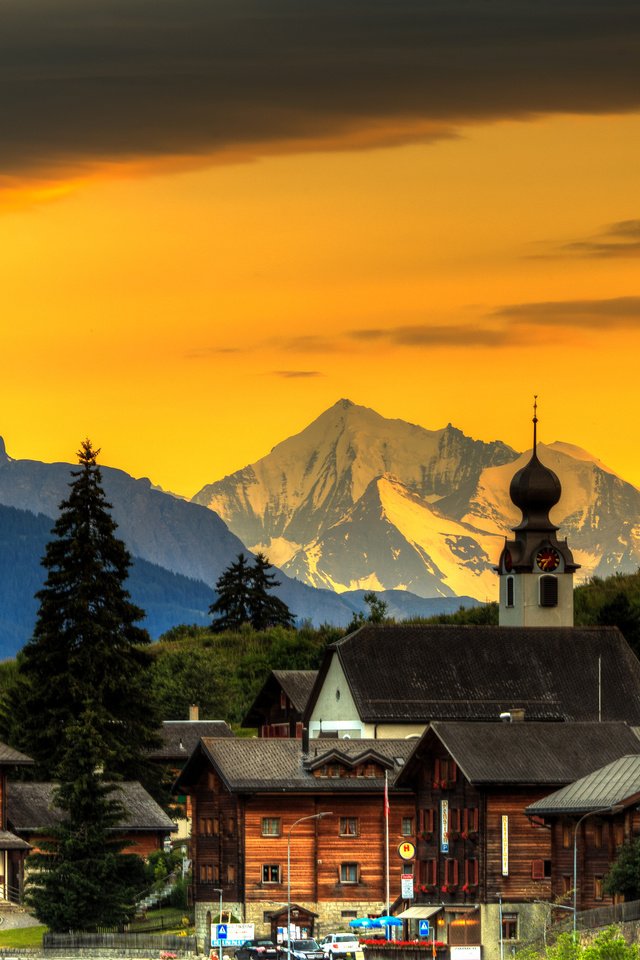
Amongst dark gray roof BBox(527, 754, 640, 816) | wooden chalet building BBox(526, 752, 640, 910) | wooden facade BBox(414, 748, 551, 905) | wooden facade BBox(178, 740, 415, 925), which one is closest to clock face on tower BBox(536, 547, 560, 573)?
wooden facade BBox(178, 740, 415, 925)

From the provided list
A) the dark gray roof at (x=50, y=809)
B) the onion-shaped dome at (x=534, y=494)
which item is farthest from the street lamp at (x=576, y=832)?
the onion-shaped dome at (x=534, y=494)

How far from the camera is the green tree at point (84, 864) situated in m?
104

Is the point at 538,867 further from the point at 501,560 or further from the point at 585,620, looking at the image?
the point at 585,620

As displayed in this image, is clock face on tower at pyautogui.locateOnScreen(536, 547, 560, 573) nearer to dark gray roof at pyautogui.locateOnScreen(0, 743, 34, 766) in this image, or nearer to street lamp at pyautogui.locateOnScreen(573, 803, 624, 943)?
dark gray roof at pyautogui.locateOnScreen(0, 743, 34, 766)

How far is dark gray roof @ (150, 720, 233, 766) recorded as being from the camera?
148625mm

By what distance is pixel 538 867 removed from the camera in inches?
3984

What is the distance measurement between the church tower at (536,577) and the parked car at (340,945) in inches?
2114

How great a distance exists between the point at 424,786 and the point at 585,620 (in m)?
66.1

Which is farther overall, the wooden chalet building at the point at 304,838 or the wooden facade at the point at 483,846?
the wooden chalet building at the point at 304,838

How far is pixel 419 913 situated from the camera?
103375 millimetres

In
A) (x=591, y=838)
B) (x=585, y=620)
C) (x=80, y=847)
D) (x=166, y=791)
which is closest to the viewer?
(x=591, y=838)

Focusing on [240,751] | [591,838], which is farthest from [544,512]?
[591,838]

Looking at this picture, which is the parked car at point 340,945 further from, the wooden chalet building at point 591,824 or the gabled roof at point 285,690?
the gabled roof at point 285,690

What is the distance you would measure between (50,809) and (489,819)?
2798 centimetres
